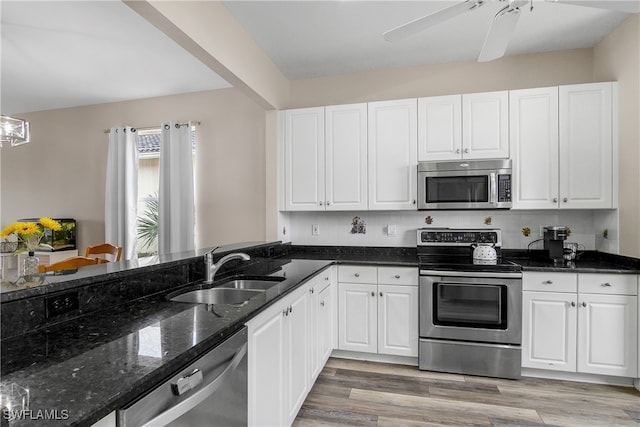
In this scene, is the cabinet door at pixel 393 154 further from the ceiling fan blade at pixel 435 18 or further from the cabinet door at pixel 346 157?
the ceiling fan blade at pixel 435 18

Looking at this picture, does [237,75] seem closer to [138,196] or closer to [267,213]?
[267,213]

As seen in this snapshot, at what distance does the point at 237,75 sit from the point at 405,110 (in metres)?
1.53

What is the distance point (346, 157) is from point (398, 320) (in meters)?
1.56

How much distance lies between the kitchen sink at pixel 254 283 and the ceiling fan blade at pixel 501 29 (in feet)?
6.17

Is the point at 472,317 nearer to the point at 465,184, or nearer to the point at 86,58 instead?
the point at 465,184

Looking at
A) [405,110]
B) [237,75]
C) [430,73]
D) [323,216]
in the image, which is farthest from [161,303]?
[430,73]

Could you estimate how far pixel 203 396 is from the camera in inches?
38.9

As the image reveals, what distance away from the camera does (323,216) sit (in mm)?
3627

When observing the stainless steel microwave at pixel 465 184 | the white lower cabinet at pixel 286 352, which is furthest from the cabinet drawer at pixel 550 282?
the white lower cabinet at pixel 286 352

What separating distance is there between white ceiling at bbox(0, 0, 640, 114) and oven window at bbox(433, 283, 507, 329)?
2068 millimetres

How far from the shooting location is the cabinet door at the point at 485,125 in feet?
9.55

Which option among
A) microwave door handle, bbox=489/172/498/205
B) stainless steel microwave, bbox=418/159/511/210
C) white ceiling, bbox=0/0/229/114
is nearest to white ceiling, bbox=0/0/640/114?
white ceiling, bbox=0/0/229/114

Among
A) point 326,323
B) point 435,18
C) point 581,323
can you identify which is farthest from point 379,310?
point 435,18

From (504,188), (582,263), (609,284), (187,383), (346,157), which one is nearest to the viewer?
(187,383)
